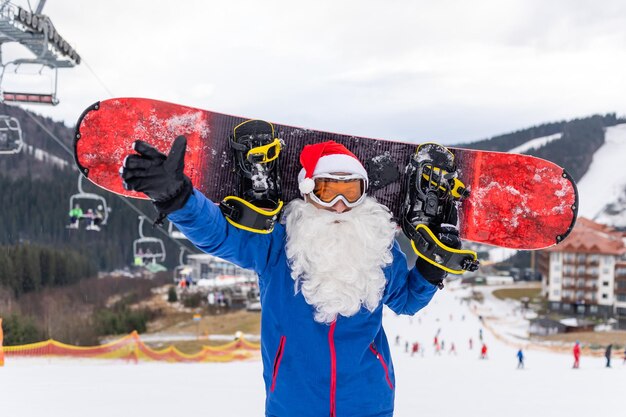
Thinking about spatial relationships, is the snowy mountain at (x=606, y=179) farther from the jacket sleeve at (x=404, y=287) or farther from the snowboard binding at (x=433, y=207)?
the jacket sleeve at (x=404, y=287)

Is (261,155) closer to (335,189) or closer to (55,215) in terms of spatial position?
(335,189)

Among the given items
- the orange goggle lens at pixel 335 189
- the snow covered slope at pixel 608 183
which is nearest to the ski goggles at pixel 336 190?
the orange goggle lens at pixel 335 189

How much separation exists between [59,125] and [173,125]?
259 feet

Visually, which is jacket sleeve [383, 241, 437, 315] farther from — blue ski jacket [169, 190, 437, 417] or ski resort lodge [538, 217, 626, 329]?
ski resort lodge [538, 217, 626, 329]

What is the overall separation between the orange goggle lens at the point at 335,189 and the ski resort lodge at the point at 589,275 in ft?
189

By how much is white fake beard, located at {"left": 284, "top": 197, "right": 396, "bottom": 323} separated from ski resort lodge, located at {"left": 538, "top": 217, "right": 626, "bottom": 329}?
2266 inches

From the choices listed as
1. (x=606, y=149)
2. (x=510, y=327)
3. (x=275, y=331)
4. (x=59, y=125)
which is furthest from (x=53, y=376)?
(x=606, y=149)

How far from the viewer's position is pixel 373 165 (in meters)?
3.66

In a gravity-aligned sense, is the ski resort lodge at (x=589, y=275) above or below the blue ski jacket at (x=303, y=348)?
below

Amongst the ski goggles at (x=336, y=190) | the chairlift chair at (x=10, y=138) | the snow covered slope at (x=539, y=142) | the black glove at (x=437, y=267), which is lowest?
the black glove at (x=437, y=267)

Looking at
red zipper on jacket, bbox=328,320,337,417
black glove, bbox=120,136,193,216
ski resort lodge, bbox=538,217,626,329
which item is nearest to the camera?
black glove, bbox=120,136,193,216

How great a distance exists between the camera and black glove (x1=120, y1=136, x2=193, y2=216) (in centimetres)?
212

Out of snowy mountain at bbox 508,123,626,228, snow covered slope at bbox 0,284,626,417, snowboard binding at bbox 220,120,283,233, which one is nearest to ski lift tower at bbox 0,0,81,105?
snow covered slope at bbox 0,284,626,417

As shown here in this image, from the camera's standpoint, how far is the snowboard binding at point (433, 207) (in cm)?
286
